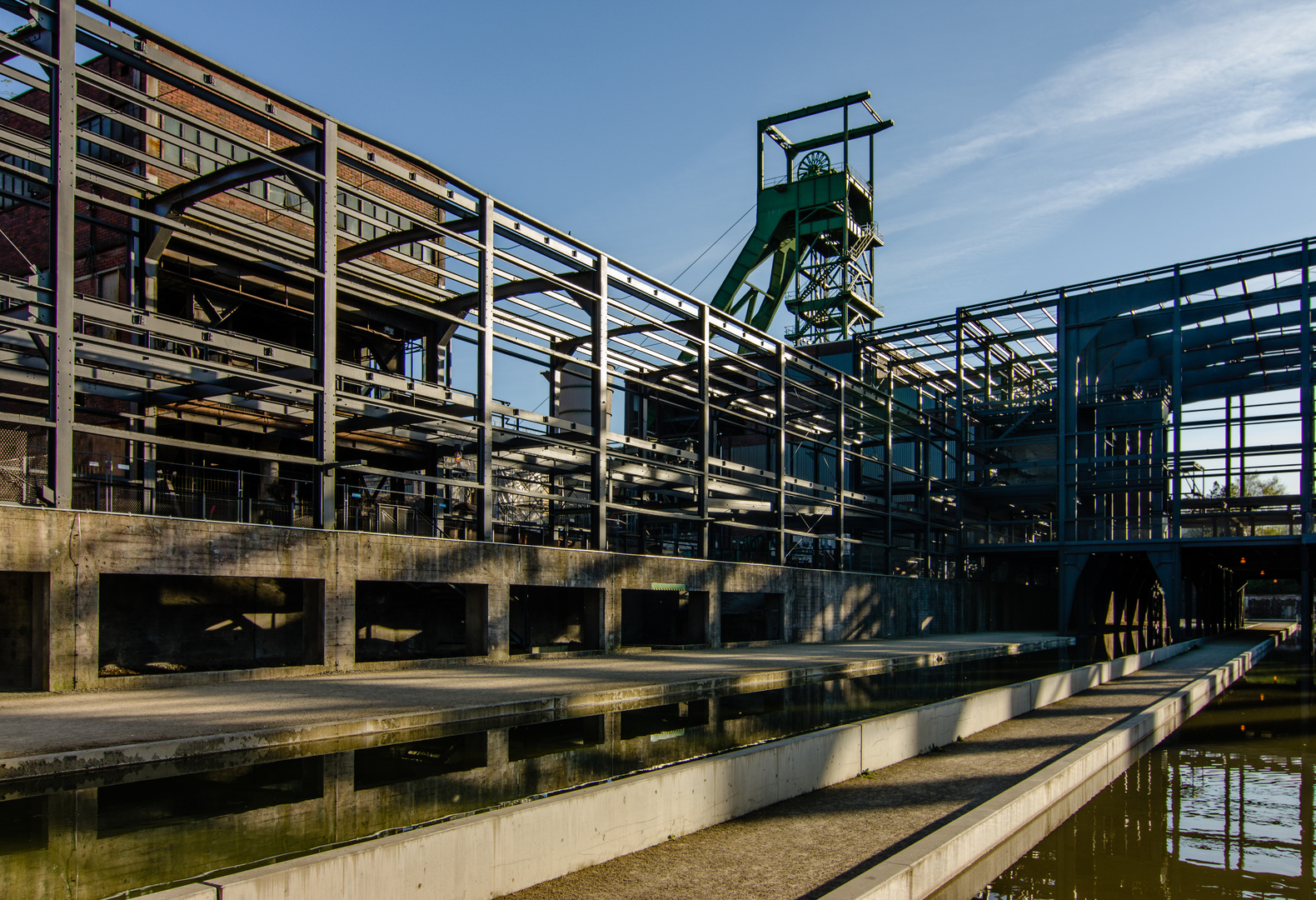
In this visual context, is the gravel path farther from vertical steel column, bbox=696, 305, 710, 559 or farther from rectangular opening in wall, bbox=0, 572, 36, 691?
vertical steel column, bbox=696, 305, 710, 559

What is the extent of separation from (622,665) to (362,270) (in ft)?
44.4

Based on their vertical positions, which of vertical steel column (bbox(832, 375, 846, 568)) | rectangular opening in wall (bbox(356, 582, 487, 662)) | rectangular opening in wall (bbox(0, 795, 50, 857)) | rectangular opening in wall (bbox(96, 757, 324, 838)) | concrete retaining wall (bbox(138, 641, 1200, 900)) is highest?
vertical steel column (bbox(832, 375, 846, 568))

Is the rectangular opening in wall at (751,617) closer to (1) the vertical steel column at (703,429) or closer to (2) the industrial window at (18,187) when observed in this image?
(1) the vertical steel column at (703,429)

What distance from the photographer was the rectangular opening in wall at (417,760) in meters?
10.1

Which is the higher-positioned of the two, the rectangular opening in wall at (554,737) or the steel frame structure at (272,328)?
the steel frame structure at (272,328)

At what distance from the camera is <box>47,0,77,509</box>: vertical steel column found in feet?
51.5

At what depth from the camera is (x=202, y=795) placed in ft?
30.1

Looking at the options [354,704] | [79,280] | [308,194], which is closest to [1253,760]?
[354,704]

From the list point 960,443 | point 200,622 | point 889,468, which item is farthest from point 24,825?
point 960,443

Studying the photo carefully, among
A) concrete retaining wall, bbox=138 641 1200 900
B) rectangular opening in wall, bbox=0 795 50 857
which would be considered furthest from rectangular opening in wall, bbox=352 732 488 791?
concrete retaining wall, bbox=138 641 1200 900

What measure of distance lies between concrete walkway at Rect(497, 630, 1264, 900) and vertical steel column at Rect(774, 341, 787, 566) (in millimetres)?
22228

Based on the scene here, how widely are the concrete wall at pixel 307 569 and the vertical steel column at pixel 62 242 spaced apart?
1.06 m

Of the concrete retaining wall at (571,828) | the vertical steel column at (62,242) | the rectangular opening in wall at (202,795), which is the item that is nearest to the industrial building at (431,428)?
the vertical steel column at (62,242)

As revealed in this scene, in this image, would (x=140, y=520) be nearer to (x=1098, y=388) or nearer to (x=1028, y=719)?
(x=1028, y=719)
